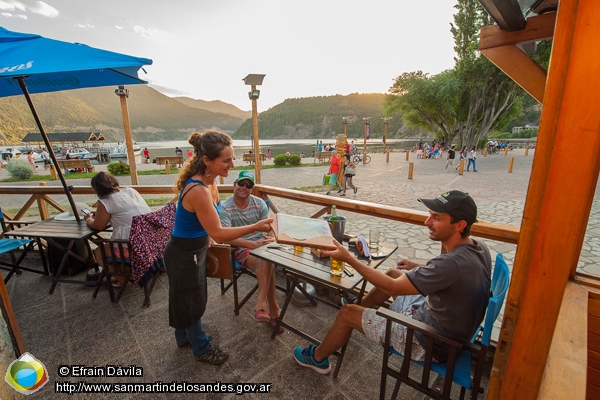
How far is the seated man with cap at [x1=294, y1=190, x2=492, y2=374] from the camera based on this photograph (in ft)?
4.85

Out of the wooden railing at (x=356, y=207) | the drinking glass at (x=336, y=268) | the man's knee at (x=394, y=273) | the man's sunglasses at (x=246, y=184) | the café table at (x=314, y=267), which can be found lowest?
the man's knee at (x=394, y=273)

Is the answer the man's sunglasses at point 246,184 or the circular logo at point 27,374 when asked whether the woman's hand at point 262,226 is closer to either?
the man's sunglasses at point 246,184

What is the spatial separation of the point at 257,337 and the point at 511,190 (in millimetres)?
11432

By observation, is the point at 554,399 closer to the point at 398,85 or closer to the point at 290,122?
the point at 398,85

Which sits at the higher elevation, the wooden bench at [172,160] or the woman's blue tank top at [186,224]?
the woman's blue tank top at [186,224]

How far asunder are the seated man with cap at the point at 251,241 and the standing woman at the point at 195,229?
648 mm

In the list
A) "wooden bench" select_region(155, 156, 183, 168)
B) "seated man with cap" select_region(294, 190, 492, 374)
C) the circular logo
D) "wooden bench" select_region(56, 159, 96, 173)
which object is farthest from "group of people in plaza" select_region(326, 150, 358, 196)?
"wooden bench" select_region(56, 159, 96, 173)

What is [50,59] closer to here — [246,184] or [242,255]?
[246,184]

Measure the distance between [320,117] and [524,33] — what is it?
131 metres

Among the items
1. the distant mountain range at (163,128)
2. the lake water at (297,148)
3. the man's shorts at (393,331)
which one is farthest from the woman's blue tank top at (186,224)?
the distant mountain range at (163,128)

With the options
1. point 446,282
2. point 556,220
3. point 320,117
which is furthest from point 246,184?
point 320,117

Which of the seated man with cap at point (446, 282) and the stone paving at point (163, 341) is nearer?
the seated man with cap at point (446, 282)

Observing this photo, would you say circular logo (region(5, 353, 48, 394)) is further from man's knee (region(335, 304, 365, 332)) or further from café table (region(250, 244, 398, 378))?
man's knee (region(335, 304, 365, 332))

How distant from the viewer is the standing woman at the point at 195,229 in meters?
1.78
